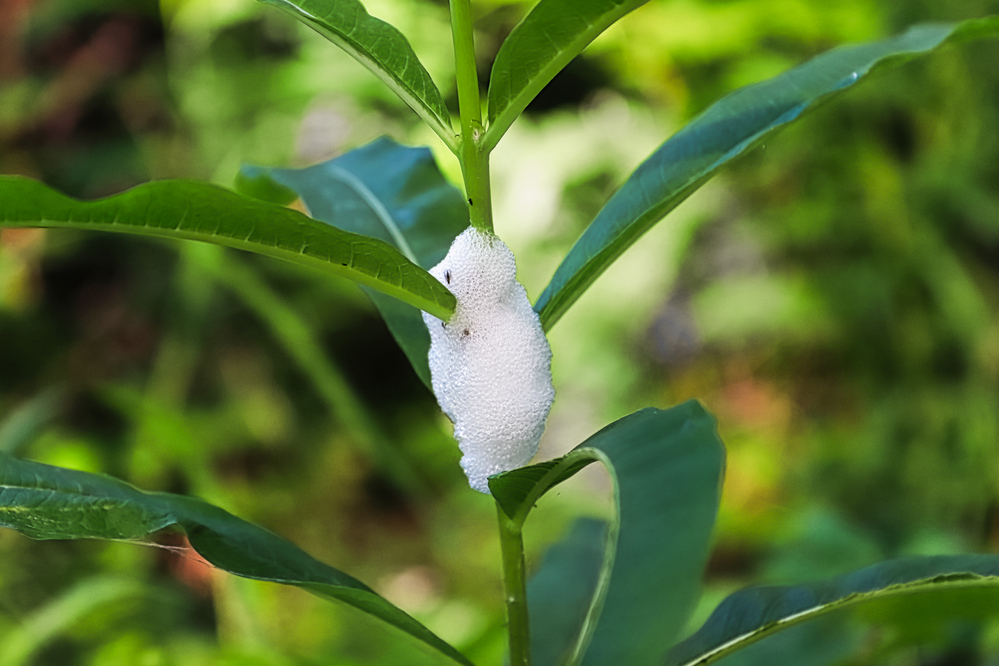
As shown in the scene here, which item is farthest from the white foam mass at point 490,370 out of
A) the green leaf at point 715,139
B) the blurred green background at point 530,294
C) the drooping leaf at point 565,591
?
the blurred green background at point 530,294

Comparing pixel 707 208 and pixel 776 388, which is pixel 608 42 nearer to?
pixel 707 208

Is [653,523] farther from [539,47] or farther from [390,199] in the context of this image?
[390,199]

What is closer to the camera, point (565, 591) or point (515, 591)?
Answer: point (515, 591)

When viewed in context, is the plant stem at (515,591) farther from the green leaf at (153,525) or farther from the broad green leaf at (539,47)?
the broad green leaf at (539,47)

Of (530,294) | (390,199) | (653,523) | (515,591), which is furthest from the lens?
(530,294)

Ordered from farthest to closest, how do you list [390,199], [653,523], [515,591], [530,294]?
[530,294] < [390,199] < [515,591] < [653,523]

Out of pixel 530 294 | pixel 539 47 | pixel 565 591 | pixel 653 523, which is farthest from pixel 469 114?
pixel 530 294

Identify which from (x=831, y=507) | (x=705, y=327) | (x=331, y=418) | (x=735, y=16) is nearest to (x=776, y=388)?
(x=705, y=327)
